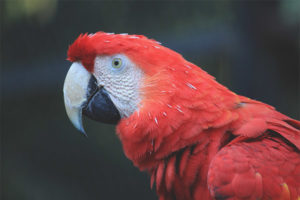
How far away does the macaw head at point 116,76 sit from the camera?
3.39 ft

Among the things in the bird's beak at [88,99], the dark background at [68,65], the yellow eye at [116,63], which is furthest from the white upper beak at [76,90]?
the dark background at [68,65]

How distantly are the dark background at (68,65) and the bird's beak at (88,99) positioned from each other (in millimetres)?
1128

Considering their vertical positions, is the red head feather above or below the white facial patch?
A: above

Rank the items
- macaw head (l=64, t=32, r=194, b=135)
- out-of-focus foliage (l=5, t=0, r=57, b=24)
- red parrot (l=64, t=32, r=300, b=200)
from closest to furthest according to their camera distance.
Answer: red parrot (l=64, t=32, r=300, b=200) < macaw head (l=64, t=32, r=194, b=135) < out-of-focus foliage (l=5, t=0, r=57, b=24)

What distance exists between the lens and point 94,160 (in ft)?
8.22

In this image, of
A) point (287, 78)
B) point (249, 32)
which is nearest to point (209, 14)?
point (249, 32)

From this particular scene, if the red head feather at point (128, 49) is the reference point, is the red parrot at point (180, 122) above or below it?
below

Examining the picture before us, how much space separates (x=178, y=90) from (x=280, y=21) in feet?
4.61

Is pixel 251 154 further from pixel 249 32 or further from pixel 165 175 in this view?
pixel 249 32

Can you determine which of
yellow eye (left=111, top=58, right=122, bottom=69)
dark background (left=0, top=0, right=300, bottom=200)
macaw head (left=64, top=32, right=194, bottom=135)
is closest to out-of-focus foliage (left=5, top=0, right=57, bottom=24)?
dark background (left=0, top=0, right=300, bottom=200)

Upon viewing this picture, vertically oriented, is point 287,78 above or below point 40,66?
above

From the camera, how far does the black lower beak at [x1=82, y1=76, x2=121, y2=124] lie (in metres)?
1.09

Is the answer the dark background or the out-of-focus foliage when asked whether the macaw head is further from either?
the out-of-focus foliage

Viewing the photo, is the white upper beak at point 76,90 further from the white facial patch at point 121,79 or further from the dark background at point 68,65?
the dark background at point 68,65
